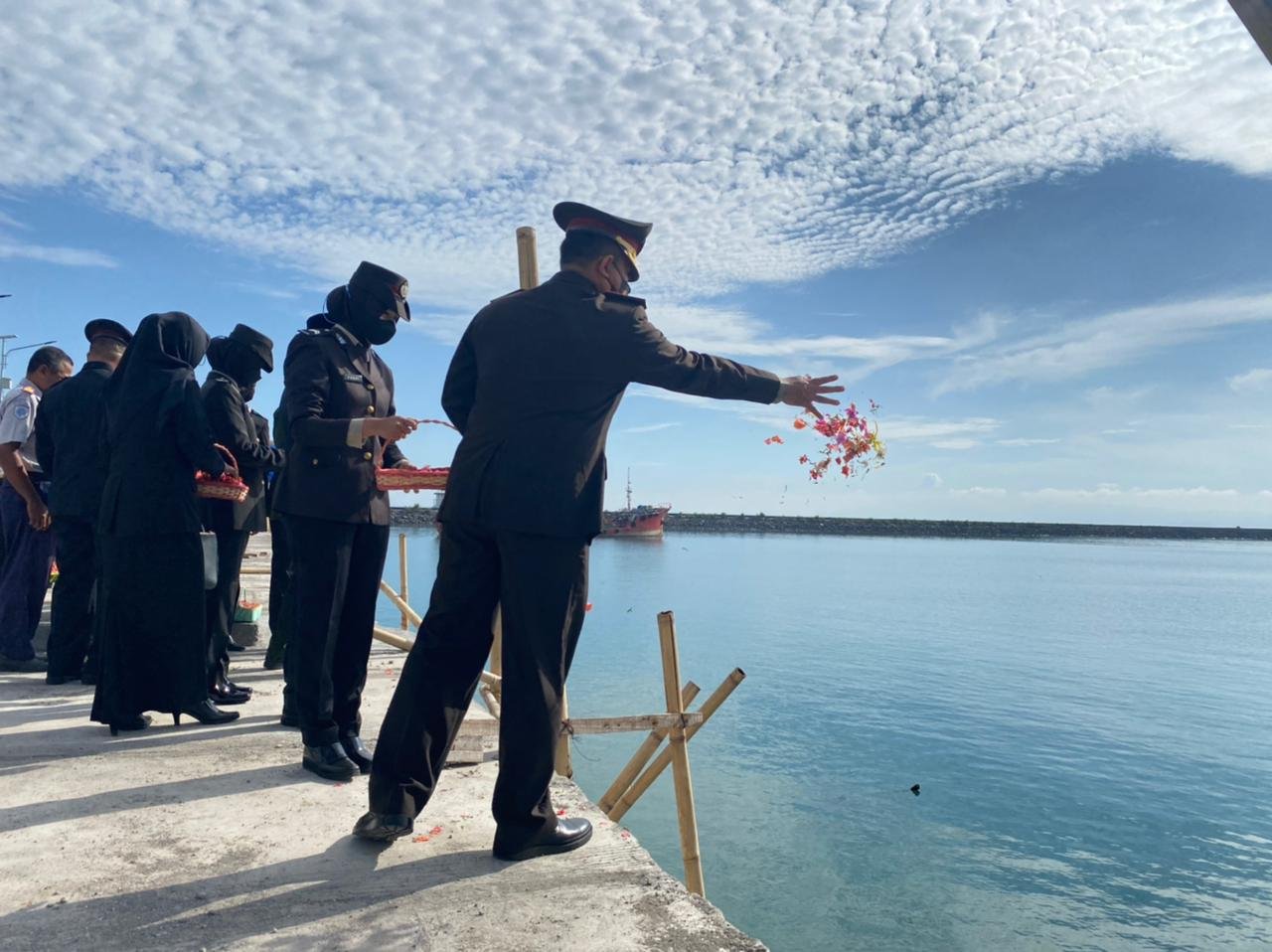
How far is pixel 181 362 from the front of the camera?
185 inches

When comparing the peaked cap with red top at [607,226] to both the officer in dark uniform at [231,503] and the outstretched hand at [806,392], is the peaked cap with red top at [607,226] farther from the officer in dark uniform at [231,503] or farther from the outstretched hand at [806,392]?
the officer in dark uniform at [231,503]

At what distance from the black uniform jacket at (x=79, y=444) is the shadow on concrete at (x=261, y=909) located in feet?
12.1

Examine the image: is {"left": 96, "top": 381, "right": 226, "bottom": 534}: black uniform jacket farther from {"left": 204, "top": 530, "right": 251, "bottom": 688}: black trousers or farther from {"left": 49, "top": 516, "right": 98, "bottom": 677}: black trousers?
{"left": 49, "top": 516, "right": 98, "bottom": 677}: black trousers

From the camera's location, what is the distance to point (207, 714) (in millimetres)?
4871

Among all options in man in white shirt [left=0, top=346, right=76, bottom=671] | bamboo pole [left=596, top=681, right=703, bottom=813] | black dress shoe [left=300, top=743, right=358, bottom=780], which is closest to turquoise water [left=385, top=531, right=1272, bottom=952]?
bamboo pole [left=596, top=681, right=703, bottom=813]

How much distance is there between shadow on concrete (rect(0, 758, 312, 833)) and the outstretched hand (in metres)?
2.84


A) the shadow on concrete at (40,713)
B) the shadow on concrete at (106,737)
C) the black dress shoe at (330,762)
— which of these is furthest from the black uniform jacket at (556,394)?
the shadow on concrete at (40,713)

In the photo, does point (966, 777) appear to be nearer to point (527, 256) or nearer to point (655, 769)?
point (655, 769)

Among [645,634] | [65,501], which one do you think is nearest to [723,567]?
[645,634]

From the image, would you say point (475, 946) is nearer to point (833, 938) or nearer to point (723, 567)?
point (833, 938)

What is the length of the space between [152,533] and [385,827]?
236 cm

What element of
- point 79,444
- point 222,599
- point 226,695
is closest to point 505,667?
point 222,599

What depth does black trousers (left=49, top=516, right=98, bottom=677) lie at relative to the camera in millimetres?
5789

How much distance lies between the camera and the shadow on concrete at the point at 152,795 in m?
3.34
